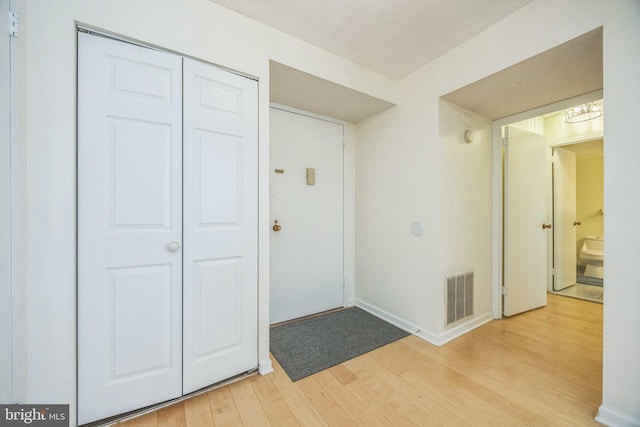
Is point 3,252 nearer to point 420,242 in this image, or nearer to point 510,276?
point 420,242

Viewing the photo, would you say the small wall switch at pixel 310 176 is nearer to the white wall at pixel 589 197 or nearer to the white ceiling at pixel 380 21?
the white ceiling at pixel 380 21

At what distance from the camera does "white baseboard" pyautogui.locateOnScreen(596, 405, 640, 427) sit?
1219 millimetres

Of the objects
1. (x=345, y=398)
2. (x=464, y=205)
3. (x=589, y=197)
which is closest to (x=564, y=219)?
(x=589, y=197)

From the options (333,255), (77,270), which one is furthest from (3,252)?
(333,255)

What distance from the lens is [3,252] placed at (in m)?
1.00

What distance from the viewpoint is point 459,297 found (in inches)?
89.6

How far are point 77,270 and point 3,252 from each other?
270 millimetres

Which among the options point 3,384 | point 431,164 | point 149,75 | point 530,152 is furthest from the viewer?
point 530,152

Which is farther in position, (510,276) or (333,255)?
(333,255)

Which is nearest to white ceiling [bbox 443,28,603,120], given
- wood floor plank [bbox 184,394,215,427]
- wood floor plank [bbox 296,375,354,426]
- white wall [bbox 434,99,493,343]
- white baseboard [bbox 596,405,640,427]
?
white wall [bbox 434,99,493,343]

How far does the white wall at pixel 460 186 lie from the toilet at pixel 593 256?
3045 millimetres

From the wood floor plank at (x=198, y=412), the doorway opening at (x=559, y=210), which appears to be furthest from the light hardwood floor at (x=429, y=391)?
the doorway opening at (x=559, y=210)

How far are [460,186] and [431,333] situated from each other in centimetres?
138

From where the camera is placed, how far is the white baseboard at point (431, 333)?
83.4 inches
